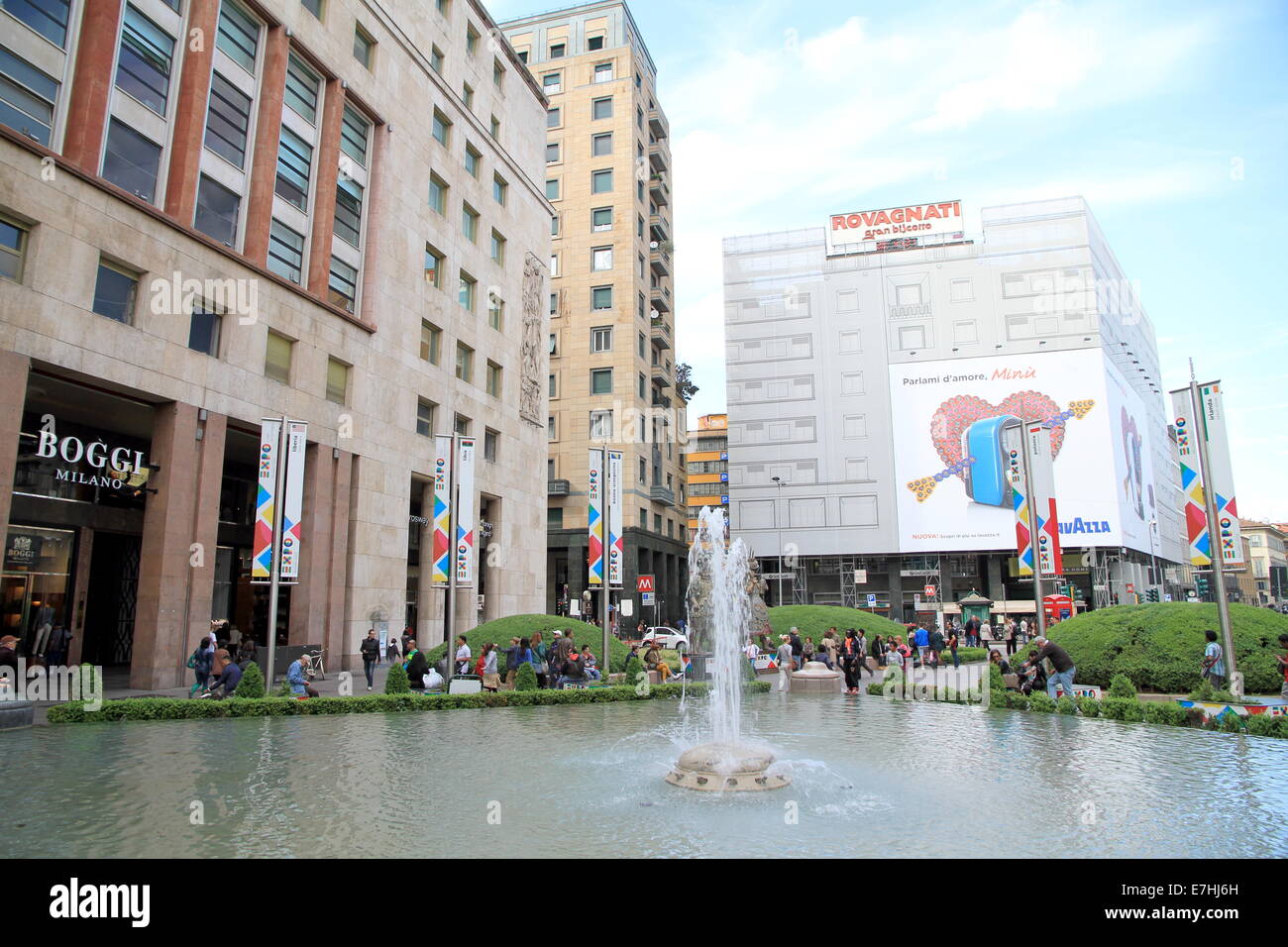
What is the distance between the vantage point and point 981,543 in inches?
2509

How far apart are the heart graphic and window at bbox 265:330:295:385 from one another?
174ft

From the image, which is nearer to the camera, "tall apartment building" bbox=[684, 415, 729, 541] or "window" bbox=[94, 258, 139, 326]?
"window" bbox=[94, 258, 139, 326]

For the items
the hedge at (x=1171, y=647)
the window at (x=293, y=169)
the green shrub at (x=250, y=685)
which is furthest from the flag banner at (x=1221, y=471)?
the window at (x=293, y=169)

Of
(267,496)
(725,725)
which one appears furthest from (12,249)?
(725,725)

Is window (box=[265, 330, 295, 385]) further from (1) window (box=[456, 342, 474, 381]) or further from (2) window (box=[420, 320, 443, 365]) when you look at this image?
(1) window (box=[456, 342, 474, 381])

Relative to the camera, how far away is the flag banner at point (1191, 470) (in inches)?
670

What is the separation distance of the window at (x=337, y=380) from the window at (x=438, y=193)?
11037mm

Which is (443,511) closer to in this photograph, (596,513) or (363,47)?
(596,513)

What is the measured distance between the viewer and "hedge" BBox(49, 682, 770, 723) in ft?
50.6

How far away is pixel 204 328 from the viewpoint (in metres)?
24.1

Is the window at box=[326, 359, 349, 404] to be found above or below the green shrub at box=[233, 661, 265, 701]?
above
